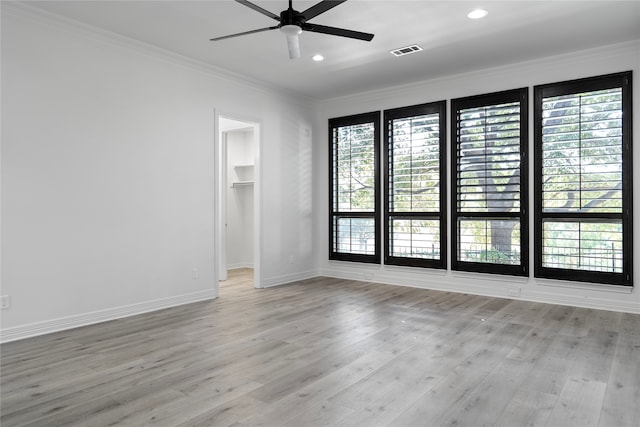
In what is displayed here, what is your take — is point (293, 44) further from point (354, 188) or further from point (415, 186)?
point (354, 188)

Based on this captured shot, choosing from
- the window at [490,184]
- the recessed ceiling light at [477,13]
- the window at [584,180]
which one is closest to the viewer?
the recessed ceiling light at [477,13]

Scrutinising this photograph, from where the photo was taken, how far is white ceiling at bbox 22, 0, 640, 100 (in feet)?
12.3

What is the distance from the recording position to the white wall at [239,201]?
7.86 metres

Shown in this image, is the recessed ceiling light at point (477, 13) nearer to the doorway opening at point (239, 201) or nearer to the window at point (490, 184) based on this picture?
the window at point (490, 184)

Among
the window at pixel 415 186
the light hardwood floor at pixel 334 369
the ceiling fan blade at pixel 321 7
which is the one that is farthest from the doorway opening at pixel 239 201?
the ceiling fan blade at pixel 321 7

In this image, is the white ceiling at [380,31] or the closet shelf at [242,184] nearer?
the white ceiling at [380,31]

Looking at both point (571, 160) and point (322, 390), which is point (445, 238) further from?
point (322, 390)

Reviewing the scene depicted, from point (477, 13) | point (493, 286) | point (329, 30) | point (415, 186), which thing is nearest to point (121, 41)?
point (329, 30)

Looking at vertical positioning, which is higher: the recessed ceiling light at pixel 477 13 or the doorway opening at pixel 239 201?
the recessed ceiling light at pixel 477 13

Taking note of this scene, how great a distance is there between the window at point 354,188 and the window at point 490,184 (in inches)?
48.9

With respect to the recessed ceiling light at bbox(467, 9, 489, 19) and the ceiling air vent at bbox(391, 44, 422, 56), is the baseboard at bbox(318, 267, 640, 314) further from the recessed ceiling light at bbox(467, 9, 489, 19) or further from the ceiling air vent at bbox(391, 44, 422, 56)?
the recessed ceiling light at bbox(467, 9, 489, 19)

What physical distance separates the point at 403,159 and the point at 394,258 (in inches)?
57.8

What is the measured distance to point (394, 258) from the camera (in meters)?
6.30

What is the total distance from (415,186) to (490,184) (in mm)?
1048
